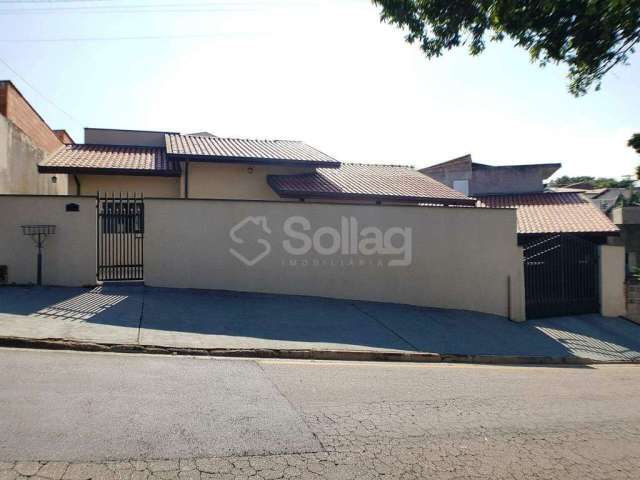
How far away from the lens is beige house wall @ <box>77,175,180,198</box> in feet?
47.8

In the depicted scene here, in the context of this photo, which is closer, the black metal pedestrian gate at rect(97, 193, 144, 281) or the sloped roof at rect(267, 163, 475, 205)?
the black metal pedestrian gate at rect(97, 193, 144, 281)

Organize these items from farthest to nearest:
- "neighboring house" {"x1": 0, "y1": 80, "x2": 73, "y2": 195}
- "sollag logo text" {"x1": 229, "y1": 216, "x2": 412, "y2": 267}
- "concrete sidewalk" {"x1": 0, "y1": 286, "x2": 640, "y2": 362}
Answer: "neighboring house" {"x1": 0, "y1": 80, "x2": 73, "y2": 195}, "sollag logo text" {"x1": 229, "y1": 216, "x2": 412, "y2": 267}, "concrete sidewalk" {"x1": 0, "y1": 286, "x2": 640, "y2": 362}

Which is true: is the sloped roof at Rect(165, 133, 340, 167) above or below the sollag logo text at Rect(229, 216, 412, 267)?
above

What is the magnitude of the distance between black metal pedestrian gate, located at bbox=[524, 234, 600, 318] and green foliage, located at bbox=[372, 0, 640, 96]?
4.38 m

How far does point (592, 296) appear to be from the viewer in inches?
509

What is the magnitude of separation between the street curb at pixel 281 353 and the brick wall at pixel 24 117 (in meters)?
9.57

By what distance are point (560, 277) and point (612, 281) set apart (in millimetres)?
1786

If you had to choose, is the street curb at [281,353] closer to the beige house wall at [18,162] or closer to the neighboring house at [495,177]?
the beige house wall at [18,162]

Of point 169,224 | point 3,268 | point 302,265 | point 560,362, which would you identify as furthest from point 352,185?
point 3,268

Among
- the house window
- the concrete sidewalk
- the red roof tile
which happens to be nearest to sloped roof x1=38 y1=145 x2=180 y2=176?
the concrete sidewalk

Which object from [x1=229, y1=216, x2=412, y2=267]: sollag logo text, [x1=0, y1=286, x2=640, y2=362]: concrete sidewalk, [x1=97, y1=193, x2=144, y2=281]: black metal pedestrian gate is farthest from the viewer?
[x1=229, y1=216, x2=412, y2=267]: sollag logo text

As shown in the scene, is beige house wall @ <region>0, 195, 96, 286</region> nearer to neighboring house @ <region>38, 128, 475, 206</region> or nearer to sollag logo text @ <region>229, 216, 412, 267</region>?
sollag logo text @ <region>229, 216, 412, 267</region>

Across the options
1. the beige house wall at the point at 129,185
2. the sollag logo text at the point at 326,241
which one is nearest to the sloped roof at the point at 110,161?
the beige house wall at the point at 129,185

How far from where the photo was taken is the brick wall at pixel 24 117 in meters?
13.1
